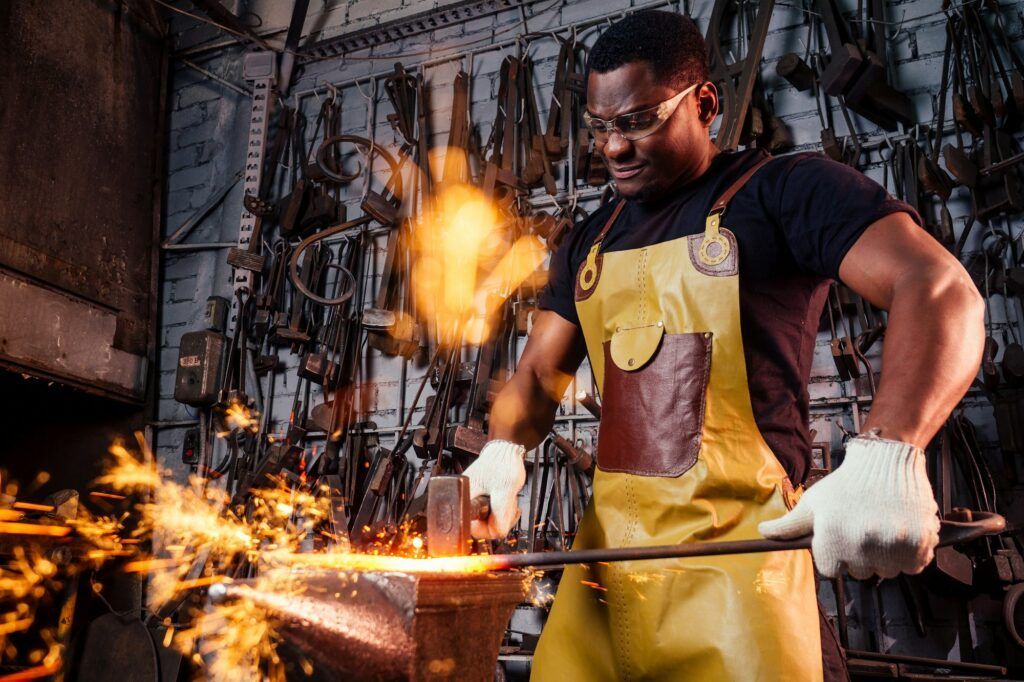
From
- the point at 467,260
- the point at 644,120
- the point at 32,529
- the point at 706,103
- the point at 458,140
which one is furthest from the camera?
the point at 458,140

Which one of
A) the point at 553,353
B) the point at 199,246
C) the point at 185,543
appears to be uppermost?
the point at 199,246

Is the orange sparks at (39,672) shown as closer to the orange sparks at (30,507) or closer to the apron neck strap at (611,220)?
the orange sparks at (30,507)

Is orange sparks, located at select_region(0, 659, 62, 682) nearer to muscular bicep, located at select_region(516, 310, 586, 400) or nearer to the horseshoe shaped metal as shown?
the horseshoe shaped metal

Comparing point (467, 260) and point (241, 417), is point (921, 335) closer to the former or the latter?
point (467, 260)

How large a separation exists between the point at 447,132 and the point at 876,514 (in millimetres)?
4146

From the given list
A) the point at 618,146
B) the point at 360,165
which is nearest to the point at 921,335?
the point at 618,146

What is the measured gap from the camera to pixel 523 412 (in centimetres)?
206

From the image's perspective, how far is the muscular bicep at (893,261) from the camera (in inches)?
51.0

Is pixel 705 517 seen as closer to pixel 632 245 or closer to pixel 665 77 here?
pixel 632 245

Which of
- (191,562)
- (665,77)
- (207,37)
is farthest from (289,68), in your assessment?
(665,77)

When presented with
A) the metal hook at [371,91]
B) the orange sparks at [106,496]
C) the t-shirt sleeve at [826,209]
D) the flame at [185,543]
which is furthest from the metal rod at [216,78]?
the t-shirt sleeve at [826,209]

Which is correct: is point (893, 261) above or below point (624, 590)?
above

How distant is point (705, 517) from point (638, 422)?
257 mm

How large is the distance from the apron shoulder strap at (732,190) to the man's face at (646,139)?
168mm
